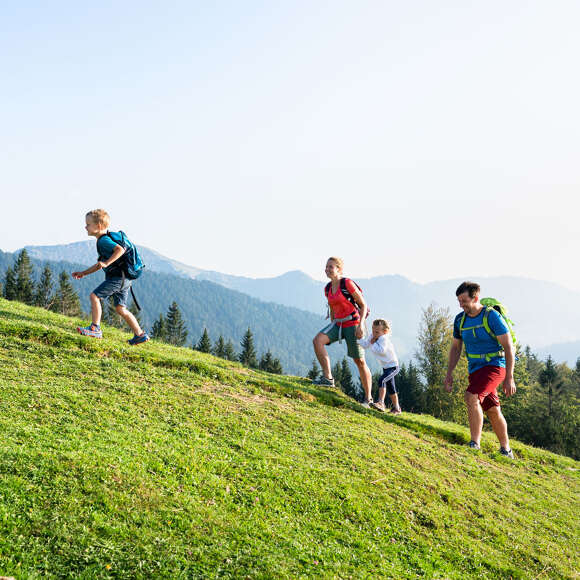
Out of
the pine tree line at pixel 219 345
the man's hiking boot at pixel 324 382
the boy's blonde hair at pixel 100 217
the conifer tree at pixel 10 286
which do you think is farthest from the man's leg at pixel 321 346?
the conifer tree at pixel 10 286

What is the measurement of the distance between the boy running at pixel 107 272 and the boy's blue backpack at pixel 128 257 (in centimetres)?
9

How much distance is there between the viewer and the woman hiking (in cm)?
1039

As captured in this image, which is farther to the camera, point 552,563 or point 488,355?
point 488,355

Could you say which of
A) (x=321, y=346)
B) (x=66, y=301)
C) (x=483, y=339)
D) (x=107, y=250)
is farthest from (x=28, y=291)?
(x=483, y=339)

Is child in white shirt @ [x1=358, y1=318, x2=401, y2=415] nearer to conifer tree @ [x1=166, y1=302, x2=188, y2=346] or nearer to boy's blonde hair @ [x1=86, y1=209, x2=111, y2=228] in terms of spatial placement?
boy's blonde hair @ [x1=86, y1=209, x2=111, y2=228]

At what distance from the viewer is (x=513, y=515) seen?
666cm

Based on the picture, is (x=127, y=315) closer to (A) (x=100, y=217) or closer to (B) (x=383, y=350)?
(A) (x=100, y=217)

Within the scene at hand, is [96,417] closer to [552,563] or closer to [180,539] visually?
[180,539]

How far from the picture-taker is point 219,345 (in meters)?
108

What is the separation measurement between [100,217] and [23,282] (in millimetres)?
106729

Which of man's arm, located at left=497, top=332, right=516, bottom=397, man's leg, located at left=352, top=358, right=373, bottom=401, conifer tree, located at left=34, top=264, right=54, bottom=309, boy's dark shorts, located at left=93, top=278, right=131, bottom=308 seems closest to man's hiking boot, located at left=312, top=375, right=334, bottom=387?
man's leg, located at left=352, top=358, right=373, bottom=401

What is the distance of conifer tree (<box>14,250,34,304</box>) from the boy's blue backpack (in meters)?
101

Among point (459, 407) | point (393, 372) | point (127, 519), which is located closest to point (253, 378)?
point (393, 372)

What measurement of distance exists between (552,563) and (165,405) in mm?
5689
